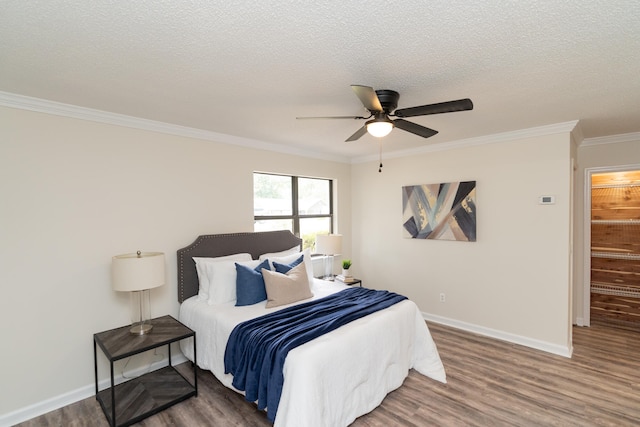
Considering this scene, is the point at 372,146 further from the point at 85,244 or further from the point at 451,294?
the point at 85,244

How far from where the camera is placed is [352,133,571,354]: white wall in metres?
3.37

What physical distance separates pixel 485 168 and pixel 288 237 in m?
2.76

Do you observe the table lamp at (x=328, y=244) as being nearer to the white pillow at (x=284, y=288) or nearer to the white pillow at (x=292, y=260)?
the white pillow at (x=292, y=260)

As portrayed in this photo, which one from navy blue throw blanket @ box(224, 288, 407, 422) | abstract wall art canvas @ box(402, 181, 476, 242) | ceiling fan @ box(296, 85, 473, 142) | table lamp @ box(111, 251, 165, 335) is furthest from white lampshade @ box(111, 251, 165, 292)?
abstract wall art canvas @ box(402, 181, 476, 242)

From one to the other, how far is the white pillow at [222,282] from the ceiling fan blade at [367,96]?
2132 millimetres

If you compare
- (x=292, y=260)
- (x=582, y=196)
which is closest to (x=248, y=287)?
(x=292, y=260)

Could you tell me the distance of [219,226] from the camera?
3.64 m

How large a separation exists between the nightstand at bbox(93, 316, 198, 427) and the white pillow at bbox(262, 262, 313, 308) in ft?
2.50

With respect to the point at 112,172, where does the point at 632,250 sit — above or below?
below

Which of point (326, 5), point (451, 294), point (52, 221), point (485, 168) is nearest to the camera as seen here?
point (326, 5)

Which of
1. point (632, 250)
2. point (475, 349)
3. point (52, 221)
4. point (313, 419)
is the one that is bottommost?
point (475, 349)

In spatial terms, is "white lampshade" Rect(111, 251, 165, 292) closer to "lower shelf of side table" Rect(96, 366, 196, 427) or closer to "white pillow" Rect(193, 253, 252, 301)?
"white pillow" Rect(193, 253, 252, 301)

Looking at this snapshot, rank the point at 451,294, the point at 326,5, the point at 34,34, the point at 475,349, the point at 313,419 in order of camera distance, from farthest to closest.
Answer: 1. the point at 451,294
2. the point at 475,349
3. the point at 313,419
4. the point at 34,34
5. the point at 326,5

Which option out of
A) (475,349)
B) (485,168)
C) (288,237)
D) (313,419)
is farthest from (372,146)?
(313,419)
